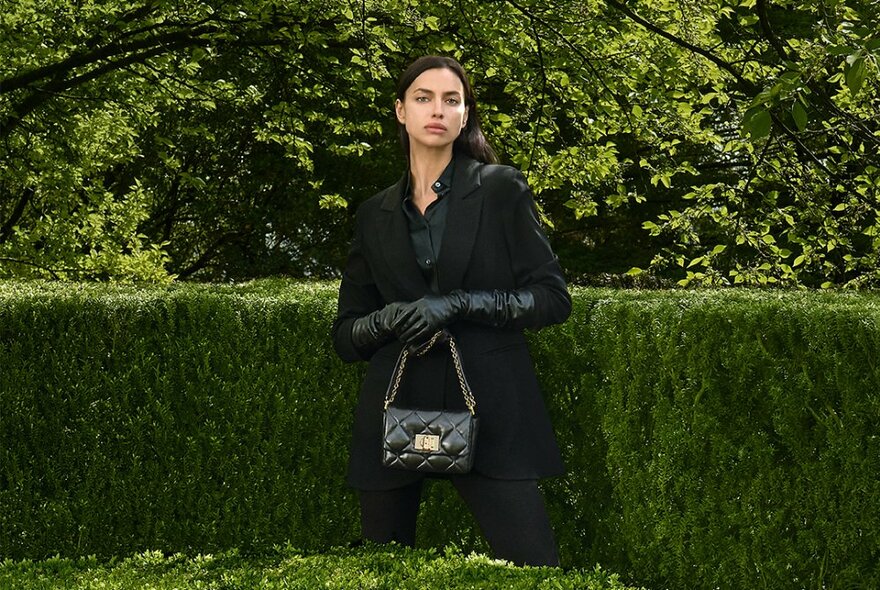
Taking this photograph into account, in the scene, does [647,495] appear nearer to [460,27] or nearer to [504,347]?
[504,347]

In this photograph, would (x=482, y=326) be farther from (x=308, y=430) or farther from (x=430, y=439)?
(x=308, y=430)

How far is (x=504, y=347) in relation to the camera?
3.76m

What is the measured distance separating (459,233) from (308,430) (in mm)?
2064

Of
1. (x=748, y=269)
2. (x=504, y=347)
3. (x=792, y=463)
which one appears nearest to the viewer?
(x=504, y=347)

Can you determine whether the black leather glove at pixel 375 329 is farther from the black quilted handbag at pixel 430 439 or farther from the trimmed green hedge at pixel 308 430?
the trimmed green hedge at pixel 308 430

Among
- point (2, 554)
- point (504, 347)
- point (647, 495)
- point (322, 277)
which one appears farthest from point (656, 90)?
point (322, 277)

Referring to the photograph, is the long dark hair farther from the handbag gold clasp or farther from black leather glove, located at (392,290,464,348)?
the handbag gold clasp

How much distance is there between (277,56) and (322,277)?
734 centimetres

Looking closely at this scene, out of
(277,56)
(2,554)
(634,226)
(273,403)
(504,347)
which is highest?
(277,56)

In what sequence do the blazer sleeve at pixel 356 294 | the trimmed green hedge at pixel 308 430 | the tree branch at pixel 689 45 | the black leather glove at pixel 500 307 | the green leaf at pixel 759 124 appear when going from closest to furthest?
the black leather glove at pixel 500 307 < the green leaf at pixel 759 124 < the blazer sleeve at pixel 356 294 < the trimmed green hedge at pixel 308 430 < the tree branch at pixel 689 45

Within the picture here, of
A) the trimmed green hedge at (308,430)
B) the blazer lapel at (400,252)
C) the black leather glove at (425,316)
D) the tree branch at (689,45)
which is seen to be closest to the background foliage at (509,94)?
the tree branch at (689,45)

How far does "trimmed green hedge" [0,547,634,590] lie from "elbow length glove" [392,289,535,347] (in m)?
0.73

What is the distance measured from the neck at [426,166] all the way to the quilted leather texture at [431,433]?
844mm

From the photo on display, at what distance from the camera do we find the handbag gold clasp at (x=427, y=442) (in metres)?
3.49
